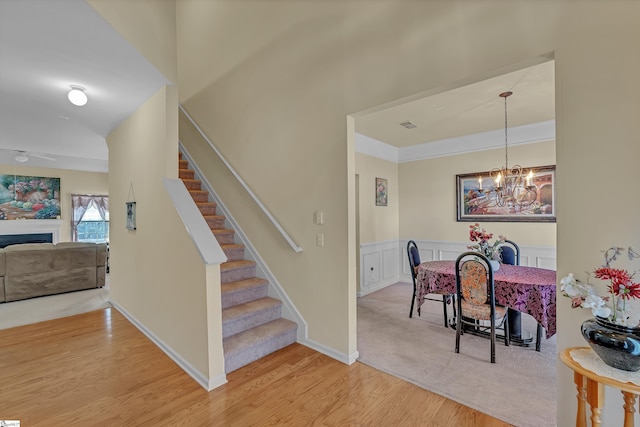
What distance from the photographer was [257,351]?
2738mm

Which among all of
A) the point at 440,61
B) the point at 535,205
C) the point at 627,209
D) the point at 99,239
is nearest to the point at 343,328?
the point at 627,209

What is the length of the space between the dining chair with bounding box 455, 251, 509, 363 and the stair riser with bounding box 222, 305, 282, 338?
1.89m

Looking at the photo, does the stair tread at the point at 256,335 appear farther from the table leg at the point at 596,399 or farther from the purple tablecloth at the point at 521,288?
the table leg at the point at 596,399

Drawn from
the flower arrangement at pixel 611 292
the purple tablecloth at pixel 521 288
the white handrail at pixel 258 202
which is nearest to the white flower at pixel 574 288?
the flower arrangement at pixel 611 292

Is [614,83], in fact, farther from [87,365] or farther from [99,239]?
[99,239]

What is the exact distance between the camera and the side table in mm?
1247

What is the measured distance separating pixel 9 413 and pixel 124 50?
286 centimetres

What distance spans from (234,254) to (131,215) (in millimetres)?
1371

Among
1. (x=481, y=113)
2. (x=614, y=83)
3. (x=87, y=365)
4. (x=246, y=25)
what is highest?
(x=246, y=25)

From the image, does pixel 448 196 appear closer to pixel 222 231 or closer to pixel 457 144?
pixel 457 144

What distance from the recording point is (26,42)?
2.30 meters

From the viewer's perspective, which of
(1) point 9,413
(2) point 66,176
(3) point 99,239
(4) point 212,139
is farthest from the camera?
(3) point 99,239

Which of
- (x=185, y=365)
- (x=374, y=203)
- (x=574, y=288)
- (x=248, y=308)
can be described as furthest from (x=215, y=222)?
(x=574, y=288)

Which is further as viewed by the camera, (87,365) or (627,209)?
(87,365)
